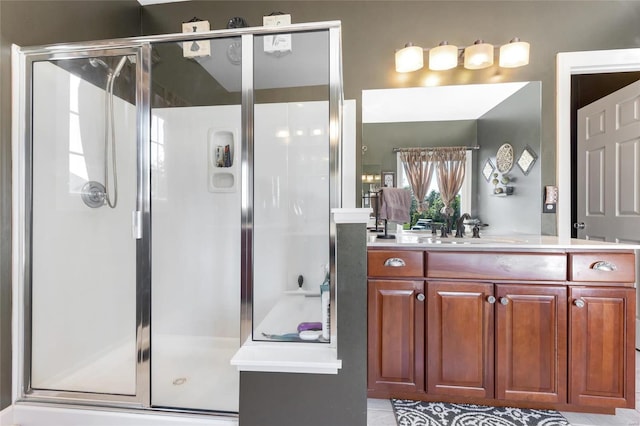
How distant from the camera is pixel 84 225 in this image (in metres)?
1.92

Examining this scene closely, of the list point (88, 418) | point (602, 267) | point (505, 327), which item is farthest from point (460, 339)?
point (88, 418)

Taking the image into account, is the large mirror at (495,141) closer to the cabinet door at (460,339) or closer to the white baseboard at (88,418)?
the cabinet door at (460,339)

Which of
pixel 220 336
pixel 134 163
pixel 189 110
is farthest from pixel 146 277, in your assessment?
pixel 189 110

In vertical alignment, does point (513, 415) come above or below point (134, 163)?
below

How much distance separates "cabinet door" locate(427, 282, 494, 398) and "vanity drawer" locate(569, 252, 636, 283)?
1.39 feet

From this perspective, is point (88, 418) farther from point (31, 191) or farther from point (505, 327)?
point (505, 327)

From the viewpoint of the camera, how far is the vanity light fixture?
79.1 inches

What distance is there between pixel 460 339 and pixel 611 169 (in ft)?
6.70

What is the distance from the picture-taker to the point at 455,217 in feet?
6.98

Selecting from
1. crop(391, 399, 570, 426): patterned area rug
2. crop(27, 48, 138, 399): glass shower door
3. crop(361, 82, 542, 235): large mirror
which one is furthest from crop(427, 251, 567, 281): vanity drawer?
crop(27, 48, 138, 399): glass shower door

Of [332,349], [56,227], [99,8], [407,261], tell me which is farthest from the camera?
[99,8]

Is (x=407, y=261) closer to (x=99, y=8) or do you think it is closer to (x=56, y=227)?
(x=56, y=227)

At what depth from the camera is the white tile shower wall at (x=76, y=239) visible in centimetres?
162

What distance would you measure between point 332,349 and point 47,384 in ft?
5.06
